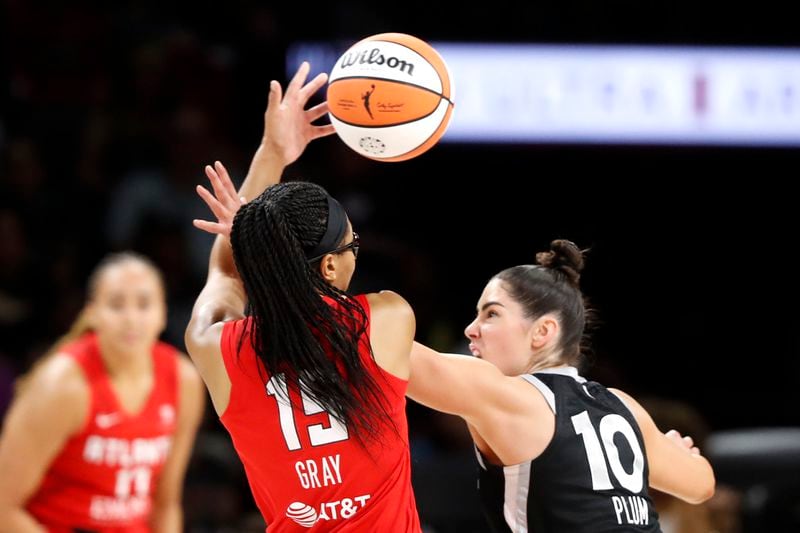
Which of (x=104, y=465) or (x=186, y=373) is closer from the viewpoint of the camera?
(x=104, y=465)

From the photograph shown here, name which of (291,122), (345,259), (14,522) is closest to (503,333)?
(345,259)

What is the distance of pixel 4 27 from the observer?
27.6 feet

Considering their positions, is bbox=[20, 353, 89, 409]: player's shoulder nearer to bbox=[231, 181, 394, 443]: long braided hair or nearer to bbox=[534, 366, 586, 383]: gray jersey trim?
bbox=[231, 181, 394, 443]: long braided hair

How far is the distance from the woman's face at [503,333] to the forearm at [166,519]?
2.06 meters

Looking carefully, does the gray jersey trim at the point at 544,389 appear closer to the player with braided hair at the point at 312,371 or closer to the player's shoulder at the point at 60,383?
the player with braided hair at the point at 312,371

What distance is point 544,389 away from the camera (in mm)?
3246

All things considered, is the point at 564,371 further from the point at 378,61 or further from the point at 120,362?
the point at 120,362

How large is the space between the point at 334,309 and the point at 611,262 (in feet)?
19.4

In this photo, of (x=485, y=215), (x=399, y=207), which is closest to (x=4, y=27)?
(x=399, y=207)

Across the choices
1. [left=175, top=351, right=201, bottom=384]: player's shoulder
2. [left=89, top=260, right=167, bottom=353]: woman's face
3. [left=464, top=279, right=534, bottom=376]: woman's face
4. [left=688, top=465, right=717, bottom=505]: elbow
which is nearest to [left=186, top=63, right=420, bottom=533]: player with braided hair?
[left=464, top=279, right=534, bottom=376]: woman's face

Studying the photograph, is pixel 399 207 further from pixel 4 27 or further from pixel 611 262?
pixel 4 27

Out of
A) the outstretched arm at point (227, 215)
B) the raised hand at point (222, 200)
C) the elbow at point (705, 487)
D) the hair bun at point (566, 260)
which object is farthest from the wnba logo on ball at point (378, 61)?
the elbow at point (705, 487)

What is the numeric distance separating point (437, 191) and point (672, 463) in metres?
5.34

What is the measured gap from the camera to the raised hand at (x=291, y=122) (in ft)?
12.4
